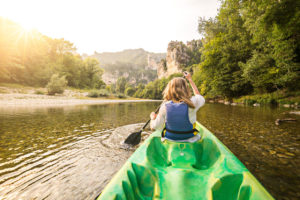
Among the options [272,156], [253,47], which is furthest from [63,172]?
[253,47]

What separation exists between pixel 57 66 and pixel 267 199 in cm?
4689

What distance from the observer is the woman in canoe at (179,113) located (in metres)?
2.15

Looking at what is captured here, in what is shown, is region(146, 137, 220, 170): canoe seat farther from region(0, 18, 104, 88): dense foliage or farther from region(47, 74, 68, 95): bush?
region(0, 18, 104, 88): dense foliage

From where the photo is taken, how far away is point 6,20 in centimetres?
2759

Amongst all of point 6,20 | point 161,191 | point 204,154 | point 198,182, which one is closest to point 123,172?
point 161,191

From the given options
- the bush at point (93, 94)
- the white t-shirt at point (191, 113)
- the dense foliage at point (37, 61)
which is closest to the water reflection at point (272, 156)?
the white t-shirt at point (191, 113)

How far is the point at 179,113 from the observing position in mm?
2146

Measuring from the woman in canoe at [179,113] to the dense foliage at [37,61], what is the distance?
116ft

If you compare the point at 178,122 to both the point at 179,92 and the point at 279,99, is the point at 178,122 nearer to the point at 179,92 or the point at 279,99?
the point at 179,92

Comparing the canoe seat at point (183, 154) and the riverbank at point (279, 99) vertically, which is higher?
the riverbank at point (279, 99)

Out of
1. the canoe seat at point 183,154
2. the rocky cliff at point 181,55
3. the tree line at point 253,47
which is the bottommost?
the canoe seat at point 183,154

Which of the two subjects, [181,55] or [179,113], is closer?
[179,113]

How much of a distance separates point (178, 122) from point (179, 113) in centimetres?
16

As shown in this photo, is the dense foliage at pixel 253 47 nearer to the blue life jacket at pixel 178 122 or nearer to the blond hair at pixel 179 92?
the blond hair at pixel 179 92
